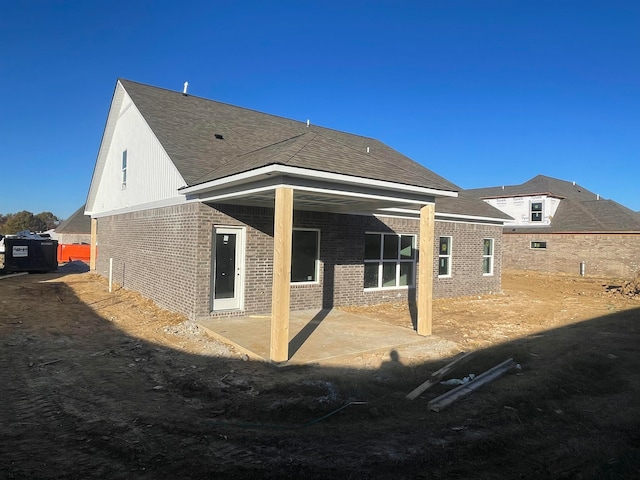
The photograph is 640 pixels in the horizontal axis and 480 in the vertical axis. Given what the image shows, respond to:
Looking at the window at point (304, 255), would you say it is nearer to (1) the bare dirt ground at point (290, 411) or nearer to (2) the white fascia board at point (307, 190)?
(2) the white fascia board at point (307, 190)

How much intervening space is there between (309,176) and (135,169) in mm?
9508

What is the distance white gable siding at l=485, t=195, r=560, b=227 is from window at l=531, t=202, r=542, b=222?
0.68 feet

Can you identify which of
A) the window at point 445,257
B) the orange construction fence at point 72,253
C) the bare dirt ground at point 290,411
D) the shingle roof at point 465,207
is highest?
the shingle roof at point 465,207

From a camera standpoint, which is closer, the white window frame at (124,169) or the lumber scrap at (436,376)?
the lumber scrap at (436,376)

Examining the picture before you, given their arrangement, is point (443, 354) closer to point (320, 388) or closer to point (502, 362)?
point (502, 362)

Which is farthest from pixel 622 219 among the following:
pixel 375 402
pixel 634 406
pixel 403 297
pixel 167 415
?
pixel 167 415

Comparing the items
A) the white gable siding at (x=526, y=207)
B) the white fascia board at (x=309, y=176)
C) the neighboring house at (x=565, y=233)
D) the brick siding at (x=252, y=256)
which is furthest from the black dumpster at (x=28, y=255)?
the neighboring house at (x=565, y=233)

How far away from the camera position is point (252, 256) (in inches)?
447

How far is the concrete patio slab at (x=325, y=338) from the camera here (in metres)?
7.99

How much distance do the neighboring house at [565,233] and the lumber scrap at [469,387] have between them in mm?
25385

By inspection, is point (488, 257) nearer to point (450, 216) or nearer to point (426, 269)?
point (450, 216)

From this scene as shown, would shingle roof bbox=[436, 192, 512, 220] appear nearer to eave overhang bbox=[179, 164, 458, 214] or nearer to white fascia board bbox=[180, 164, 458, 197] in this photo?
eave overhang bbox=[179, 164, 458, 214]

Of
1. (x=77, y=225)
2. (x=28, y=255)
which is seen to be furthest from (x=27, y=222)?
(x=28, y=255)

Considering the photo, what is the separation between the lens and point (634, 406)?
5910mm
